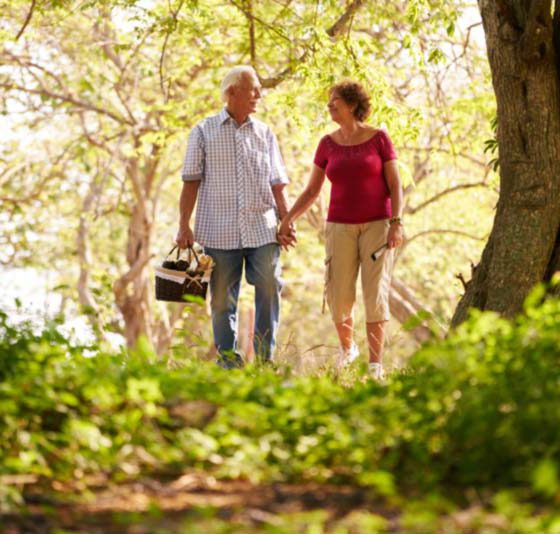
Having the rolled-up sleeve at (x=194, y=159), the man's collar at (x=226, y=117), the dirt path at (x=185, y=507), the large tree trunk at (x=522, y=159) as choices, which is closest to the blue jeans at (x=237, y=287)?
the rolled-up sleeve at (x=194, y=159)

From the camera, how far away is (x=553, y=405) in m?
3.33

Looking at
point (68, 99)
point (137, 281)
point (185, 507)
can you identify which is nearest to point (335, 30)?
point (68, 99)

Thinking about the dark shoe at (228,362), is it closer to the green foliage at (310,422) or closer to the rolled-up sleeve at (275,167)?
the rolled-up sleeve at (275,167)

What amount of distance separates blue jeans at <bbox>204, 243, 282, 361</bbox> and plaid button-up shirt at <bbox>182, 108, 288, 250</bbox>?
8 cm

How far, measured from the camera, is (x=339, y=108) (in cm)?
732

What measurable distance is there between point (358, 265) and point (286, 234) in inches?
23.8

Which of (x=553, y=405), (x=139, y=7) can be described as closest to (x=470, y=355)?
(x=553, y=405)

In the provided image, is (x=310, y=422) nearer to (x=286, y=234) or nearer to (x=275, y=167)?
(x=286, y=234)

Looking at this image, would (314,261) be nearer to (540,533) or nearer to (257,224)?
(257,224)

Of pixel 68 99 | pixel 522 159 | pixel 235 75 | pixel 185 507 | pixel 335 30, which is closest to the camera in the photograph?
pixel 185 507

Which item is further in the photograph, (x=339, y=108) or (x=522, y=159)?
(x=339, y=108)

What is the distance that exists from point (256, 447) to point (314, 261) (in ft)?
65.2

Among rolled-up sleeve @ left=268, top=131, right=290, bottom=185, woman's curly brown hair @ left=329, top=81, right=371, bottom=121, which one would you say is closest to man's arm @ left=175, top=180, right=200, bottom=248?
rolled-up sleeve @ left=268, top=131, right=290, bottom=185

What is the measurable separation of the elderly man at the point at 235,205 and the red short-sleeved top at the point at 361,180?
0.40m
